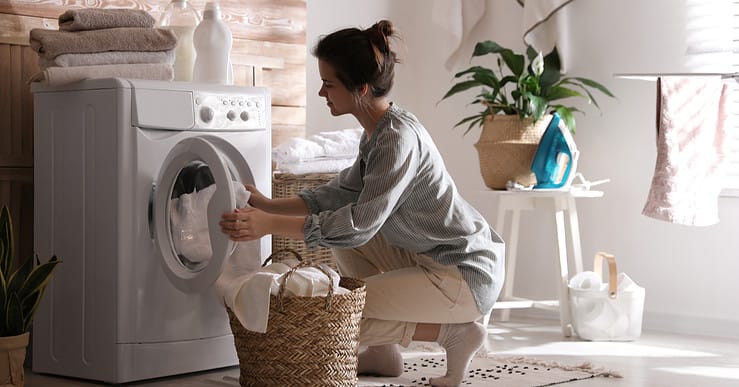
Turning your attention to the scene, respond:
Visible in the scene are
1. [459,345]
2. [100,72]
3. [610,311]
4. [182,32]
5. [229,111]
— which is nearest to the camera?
[459,345]

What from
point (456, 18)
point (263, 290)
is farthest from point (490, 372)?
point (456, 18)

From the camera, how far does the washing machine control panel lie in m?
2.56

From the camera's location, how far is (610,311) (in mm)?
3240

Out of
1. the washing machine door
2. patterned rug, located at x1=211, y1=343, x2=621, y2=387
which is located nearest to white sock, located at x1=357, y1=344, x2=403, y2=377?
patterned rug, located at x1=211, y1=343, x2=621, y2=387

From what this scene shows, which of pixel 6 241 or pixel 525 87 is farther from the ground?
pixel 525 87

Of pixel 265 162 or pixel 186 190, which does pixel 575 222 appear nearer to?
pixel 265 162

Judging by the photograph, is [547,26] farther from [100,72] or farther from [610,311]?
[100,72]

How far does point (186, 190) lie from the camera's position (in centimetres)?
248

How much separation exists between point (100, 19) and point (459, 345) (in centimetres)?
120


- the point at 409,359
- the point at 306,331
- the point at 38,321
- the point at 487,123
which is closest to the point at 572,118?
the point at 487,123

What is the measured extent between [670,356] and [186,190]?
1.50m

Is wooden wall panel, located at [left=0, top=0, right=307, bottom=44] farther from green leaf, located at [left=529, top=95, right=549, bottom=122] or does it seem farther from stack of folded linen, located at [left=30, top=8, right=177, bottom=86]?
green leaf, located at [left=529, top=95, right=549, bottom=122]

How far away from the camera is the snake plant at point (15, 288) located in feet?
7.56

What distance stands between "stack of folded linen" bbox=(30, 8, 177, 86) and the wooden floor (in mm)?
763
